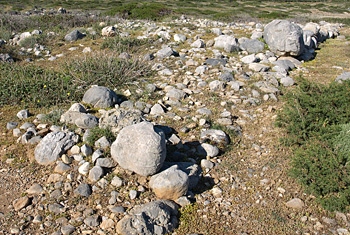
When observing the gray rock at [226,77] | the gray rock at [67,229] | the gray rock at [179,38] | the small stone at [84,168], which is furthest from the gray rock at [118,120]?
the gray rock at [179,38]

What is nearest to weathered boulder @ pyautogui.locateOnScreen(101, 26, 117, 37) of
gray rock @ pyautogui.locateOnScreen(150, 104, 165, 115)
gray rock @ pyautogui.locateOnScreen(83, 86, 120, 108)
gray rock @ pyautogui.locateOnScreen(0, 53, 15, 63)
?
gray rock @ pyautogui.locateOnScreen(0, 53, 15, 63)

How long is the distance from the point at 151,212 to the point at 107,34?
8496 mm

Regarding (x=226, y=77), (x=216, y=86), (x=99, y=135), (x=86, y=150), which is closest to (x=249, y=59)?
(x=226, y=77)

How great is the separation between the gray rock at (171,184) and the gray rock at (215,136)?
4.10 feet

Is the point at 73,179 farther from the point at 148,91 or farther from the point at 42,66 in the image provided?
the point at 42,66

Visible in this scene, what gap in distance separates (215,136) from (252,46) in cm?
484

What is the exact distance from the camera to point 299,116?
567 cm

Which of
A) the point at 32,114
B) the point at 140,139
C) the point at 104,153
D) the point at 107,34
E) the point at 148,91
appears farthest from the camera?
the point at 107,34

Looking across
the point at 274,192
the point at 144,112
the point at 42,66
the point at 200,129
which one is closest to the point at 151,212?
the point at 274,192

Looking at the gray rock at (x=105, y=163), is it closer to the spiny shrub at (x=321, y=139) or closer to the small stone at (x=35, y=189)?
the small stone at (x=35, y=189)

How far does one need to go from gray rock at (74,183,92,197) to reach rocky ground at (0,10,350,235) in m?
0.01

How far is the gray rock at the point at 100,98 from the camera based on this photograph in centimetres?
648

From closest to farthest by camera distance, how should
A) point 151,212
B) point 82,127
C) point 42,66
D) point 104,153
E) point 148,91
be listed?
point 151,212 → point 104,153 → point 82,127 → point 148,91 → point 42,66

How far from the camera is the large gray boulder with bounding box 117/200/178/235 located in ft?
12.5
